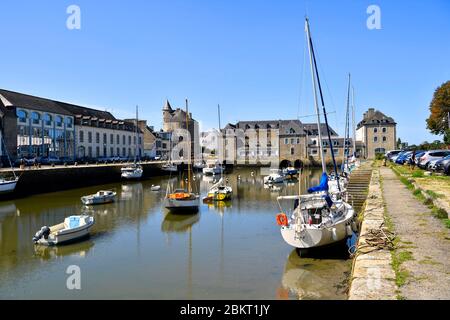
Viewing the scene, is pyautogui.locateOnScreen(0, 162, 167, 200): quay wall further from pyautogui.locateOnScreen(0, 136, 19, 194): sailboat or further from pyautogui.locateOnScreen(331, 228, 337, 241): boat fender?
pyautogui.locateOnScreen(331, 228, 337, 241): boat fender

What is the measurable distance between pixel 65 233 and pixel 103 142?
59.4 metres

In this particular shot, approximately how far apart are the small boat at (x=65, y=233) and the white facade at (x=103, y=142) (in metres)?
46.2

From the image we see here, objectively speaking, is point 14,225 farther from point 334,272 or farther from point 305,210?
point 334,272

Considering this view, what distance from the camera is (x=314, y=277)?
11.9 meters

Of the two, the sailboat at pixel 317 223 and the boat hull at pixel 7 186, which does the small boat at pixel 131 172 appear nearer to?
the boat hull at pixel 7 186

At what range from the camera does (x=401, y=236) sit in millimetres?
10766

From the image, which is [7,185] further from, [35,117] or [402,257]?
[402,257]

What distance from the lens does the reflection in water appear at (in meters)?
10.5

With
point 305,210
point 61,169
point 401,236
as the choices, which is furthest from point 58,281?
point 61,169

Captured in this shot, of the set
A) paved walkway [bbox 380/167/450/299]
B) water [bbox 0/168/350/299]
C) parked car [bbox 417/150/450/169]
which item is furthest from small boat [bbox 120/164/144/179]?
paved walkway [bbox 380/167/450/299]

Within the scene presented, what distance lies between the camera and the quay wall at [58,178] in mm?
34875

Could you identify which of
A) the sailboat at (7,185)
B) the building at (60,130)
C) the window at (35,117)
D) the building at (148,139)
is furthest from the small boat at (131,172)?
the building at (148,139)

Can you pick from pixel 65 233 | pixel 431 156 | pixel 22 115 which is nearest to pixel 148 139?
pixel 22 115
